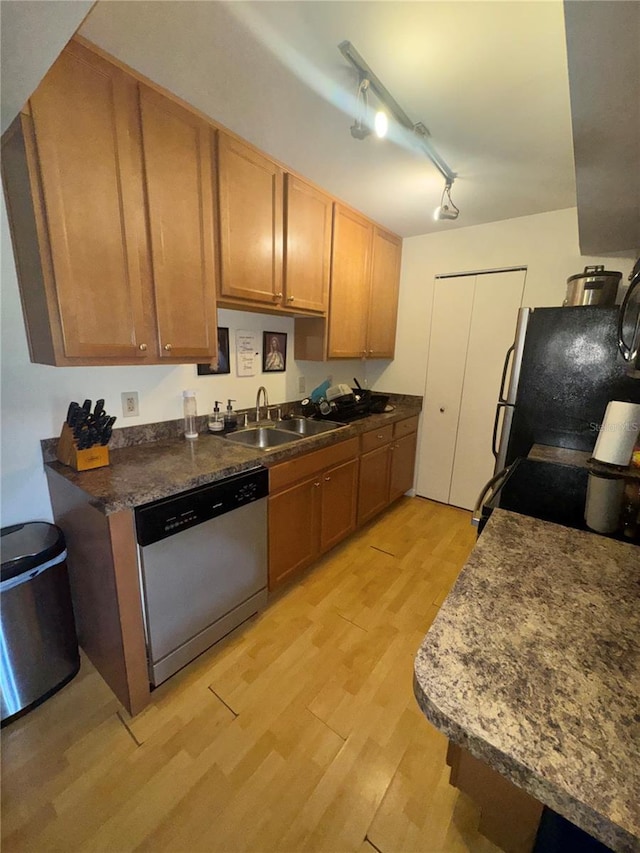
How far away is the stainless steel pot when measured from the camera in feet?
5.75

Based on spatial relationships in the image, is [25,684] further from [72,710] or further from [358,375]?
[358,375]

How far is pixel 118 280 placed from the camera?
1315mm

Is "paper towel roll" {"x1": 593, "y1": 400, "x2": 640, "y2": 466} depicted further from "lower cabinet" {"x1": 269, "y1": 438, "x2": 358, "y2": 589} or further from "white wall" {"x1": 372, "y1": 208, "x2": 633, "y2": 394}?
"white wall" {"x1": 372, "y1": 208, "x2": 633, "y2": 394}

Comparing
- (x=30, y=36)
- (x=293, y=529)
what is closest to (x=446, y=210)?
(x=30, y=36)

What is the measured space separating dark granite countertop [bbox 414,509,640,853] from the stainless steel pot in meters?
1.53

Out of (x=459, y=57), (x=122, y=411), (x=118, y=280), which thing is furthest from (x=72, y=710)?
(x=459, y=57)

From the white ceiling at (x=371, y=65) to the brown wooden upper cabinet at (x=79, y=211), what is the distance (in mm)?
170

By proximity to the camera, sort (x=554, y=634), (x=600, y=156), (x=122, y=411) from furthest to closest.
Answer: (x=122, y=411), (x=600, y=156), (x=554, y=634)

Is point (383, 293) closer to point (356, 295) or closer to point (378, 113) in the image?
point (356, 295)

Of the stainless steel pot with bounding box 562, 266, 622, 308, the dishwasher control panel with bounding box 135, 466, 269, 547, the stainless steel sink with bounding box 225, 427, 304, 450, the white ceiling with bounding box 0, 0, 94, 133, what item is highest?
the white ceiling with bounding box 0, 0, 94, 133

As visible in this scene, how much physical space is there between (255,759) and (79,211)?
81.4 inches

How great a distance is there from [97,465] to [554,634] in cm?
159

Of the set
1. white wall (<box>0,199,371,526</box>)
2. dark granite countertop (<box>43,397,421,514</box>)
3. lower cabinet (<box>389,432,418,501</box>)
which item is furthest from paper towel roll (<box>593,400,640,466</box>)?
white wall (<box>0,199,371,526</box>)

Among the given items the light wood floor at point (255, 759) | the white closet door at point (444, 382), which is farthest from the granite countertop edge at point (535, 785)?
the white closet door at point (444, 382)
